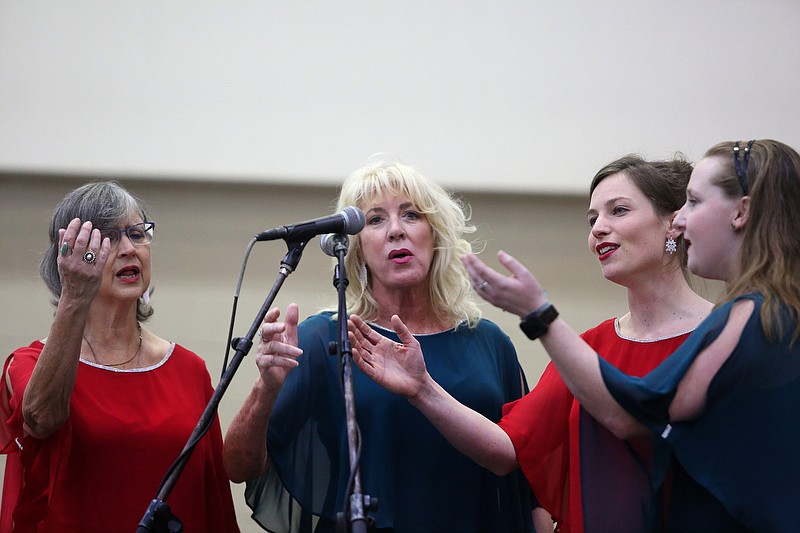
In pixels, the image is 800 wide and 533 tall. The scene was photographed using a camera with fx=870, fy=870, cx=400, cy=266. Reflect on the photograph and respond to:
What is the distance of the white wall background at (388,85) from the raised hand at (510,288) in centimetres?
237

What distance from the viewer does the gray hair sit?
8.89 ft

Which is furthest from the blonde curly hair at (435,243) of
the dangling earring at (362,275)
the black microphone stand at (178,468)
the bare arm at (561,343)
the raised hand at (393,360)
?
Answer: the bare arm at (561,343)

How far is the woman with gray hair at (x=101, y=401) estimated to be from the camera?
7.81 ft

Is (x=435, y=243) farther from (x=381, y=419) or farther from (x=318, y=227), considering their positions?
(x=318, y=227)

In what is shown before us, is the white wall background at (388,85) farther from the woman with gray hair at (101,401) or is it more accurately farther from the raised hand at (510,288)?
the raised hand at (510,288)

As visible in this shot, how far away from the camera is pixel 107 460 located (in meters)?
2.56

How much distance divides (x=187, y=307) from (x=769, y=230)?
9.46 ft

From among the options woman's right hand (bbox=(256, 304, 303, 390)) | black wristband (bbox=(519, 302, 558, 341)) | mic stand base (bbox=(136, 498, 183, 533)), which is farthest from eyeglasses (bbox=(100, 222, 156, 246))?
black wristband (bbox=(519, 302, 558, 341))

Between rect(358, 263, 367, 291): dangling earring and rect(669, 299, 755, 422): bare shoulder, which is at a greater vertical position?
rect(669, 299, 755, 422): bare shoulder

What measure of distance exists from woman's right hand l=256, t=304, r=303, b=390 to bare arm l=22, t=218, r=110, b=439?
0.49 metres

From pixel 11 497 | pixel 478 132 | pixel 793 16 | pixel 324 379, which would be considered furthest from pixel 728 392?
pixel 793 16

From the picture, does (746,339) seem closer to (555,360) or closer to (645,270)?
(555,360)

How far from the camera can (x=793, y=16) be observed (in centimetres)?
448

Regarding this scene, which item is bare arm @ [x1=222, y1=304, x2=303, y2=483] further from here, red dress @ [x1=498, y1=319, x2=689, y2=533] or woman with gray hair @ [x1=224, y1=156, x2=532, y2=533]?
red dress @ [x1=498, y1=319, x2=689, y2=533]
